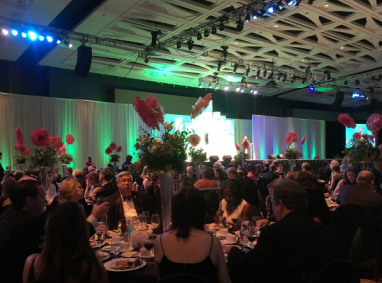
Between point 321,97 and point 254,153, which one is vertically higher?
point 321,97

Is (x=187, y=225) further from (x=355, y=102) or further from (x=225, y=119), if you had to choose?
(x=355, y=102)

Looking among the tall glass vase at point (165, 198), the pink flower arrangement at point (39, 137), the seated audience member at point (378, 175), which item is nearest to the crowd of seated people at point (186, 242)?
the tall glass vase at point (165, 198)

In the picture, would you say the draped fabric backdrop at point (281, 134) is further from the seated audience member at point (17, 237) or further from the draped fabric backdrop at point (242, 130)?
the seated audience member at point (17, 237)

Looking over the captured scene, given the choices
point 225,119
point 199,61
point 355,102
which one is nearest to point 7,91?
point 199,61

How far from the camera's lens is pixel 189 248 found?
2.00 meters

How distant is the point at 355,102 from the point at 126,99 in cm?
1446

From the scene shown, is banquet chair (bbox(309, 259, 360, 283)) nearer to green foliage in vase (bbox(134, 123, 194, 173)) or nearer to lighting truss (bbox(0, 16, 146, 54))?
green foliage in vase (bbox(134, 123, 194, 173))

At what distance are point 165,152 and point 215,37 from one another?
23.7 feet

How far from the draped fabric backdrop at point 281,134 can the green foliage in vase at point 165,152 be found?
1430 cm

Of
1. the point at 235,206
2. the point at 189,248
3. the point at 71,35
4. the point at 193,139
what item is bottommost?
the point at 235,206

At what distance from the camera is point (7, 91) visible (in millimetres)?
11281

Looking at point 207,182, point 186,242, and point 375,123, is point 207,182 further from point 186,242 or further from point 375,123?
point 375,123

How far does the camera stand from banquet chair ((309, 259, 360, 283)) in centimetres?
172

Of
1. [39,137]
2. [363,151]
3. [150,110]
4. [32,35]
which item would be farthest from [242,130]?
[150,110]
